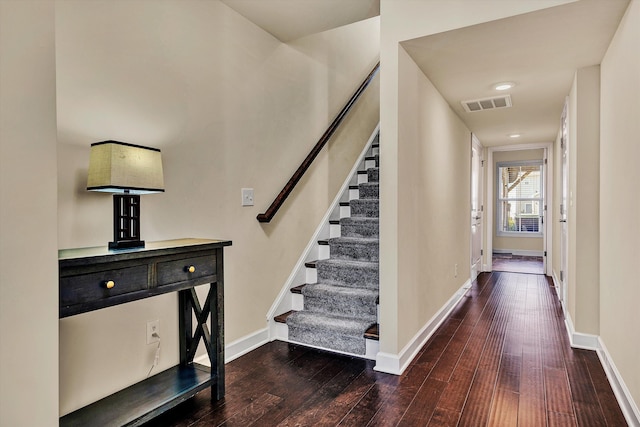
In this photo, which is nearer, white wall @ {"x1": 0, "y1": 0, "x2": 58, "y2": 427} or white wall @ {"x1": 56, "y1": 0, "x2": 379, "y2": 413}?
white wall @ {"x1": 0, "y1": 0, "x2": 58, "y2": 427}

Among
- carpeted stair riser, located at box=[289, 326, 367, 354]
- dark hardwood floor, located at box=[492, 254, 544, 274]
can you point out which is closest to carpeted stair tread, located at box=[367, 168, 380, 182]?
carpeted stair riser, located at box=[289, 326, 367, 354]

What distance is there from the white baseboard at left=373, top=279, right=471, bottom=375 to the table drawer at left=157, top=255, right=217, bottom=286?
118 cm

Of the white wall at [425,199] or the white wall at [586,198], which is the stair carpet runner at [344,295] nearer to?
the white wall at [425,199]

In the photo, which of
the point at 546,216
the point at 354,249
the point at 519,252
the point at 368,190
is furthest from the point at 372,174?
the point at 519,252

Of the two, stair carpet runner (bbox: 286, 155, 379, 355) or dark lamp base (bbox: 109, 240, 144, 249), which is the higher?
dark lamp base (bbox: 109, 240, 144, 249)

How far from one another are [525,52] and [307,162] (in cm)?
171

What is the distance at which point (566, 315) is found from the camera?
11.2ft

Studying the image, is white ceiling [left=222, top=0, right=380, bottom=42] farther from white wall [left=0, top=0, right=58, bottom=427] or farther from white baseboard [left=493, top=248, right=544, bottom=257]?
white baseboard [left=493, top=248, right=544, bottom=257]

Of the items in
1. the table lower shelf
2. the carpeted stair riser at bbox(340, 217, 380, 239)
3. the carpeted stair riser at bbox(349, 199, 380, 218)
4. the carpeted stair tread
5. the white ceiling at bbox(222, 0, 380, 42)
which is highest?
the white ceiling at bbox(222, 0, 380, 42)

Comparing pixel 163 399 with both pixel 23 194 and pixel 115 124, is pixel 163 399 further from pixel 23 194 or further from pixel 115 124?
pixel 115 124

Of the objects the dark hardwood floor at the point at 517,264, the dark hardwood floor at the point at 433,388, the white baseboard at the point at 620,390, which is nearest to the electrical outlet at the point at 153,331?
the dark hardwood floor at the point at 433,388

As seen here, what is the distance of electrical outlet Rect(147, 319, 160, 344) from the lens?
2074 mm

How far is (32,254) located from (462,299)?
4.12 metres

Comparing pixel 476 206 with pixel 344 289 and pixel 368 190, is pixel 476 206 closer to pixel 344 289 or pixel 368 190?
pixel 368 190
